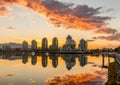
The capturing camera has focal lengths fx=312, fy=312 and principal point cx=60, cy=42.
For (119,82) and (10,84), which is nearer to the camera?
(119,82)

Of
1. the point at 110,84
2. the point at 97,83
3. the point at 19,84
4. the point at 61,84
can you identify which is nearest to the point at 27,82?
the point at 19,84

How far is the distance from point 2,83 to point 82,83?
17.0 m

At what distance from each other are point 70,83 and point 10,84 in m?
12.6

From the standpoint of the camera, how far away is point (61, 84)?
6350cm

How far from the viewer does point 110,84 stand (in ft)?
153

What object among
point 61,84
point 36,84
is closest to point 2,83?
point 36,84

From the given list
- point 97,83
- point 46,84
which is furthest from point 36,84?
point 97,83

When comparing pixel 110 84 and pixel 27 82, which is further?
pixel 27 82

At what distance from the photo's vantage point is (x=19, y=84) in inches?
2576

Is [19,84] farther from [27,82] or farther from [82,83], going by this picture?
[82,83]

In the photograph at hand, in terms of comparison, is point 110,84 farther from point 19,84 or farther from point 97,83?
point 19,84

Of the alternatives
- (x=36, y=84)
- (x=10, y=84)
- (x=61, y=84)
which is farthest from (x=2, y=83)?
(x=61, y=84)

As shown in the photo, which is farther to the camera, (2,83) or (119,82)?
(2,83)

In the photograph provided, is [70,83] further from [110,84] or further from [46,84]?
[110,84]
